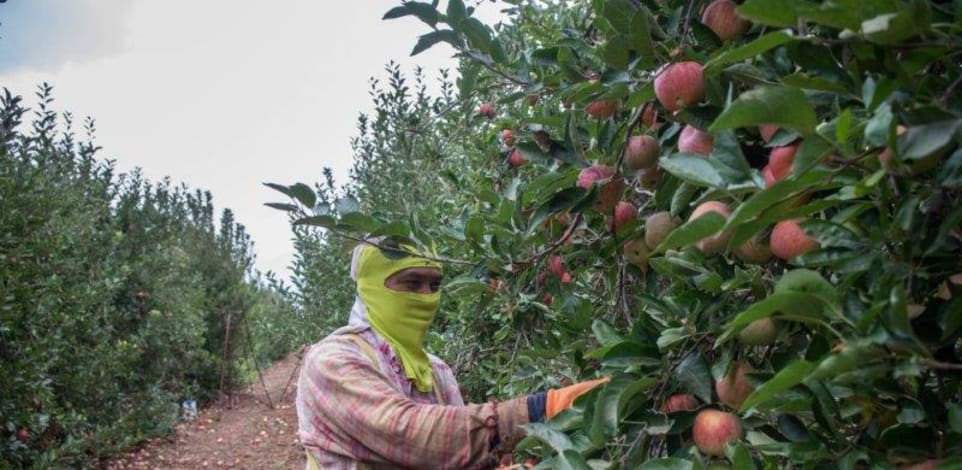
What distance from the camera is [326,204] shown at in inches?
44.4

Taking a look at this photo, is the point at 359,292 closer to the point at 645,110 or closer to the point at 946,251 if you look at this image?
the point at 645,110

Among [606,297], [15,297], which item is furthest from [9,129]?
[606,297]

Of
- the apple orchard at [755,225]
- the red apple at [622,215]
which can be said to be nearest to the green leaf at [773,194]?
the apple orchard at [755,225]

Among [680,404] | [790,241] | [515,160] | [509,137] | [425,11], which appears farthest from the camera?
[509,137]

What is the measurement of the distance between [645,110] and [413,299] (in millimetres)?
1183

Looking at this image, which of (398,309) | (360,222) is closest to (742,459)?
(360,222)

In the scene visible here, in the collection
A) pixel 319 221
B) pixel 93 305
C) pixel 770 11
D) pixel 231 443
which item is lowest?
pixel 231 443

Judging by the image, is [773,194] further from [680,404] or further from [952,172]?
[680,404]

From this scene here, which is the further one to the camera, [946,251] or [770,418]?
[770,418]

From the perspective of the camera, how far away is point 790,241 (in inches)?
29.0

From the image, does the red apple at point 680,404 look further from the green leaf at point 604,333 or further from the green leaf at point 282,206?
the green leaf at point 282,206

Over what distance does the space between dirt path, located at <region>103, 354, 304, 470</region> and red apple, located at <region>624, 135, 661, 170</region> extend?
7.03 m

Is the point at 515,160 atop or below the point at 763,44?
below

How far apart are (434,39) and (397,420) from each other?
2.96ft
